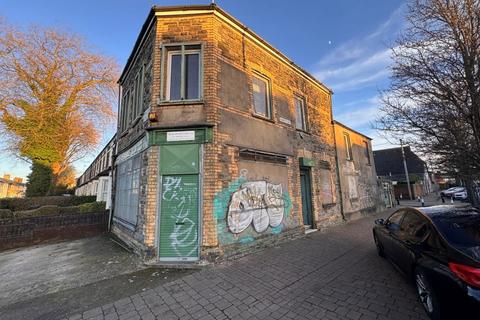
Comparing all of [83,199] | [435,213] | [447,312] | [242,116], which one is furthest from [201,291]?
[83,199]

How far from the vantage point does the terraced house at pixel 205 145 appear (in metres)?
6.05

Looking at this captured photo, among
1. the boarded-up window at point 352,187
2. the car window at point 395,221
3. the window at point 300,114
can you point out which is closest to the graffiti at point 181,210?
the car window at point 395,221

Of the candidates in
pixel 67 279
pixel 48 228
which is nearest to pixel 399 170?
pixel 67 279

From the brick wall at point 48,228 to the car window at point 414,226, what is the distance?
39.1ft

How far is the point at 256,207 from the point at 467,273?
5022 mm

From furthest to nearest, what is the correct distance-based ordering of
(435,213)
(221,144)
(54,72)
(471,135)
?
1. (54,72)
2. (221,144)
3. (471,135)
4. (435,213)

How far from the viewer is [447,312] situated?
283cm

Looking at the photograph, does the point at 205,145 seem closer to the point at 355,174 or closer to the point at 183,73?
the point at 183,73

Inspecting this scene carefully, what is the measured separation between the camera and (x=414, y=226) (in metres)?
4.07

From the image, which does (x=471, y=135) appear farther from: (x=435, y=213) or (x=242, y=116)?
(x=242, y=116)

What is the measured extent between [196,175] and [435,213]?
17.5ft

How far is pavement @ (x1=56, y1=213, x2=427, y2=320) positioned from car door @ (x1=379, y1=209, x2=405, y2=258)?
1.56ft

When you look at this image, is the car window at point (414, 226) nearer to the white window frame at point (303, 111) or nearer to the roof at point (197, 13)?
the white window frame at point (303, 111)

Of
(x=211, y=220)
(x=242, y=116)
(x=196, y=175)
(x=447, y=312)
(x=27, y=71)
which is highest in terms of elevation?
(x=27, y=71)
